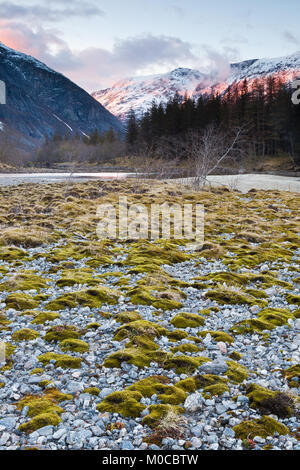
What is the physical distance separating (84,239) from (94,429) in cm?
1227

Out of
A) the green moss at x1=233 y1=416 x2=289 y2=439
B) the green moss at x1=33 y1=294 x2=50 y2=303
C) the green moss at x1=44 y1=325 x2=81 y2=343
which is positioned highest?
the green moss at x1=33 y1=294 x2=50 y2=303

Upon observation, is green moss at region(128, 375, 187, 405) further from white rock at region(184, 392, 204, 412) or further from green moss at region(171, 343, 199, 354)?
green moss at region(171, 343, 199, 354)

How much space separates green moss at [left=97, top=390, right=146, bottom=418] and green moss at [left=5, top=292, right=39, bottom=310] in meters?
4.06

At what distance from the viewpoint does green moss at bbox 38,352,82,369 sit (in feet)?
20.0

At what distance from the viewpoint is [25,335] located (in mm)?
7031

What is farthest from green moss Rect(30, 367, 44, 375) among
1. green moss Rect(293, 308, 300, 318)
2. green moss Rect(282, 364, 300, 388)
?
green moss Rect(293, 308, 300, 318)

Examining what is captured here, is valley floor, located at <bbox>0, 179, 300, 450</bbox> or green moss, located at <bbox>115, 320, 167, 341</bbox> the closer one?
valley floor, located at <bbox>0, 179, 300, 450</bbox>

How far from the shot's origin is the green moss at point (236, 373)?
19.1 ft

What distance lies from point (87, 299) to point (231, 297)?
3.72 meters

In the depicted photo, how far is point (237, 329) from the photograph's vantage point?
7688mm

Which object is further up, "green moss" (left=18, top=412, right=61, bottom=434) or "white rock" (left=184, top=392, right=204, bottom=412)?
"green moss" (left=18, top=412, right=61, bottom=434)

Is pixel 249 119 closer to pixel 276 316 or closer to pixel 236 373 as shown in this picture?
pixel 276 316
